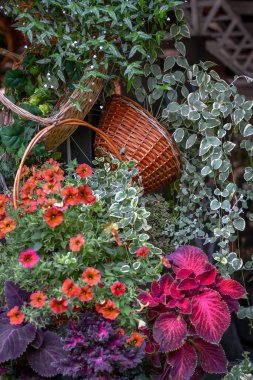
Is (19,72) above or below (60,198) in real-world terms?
above

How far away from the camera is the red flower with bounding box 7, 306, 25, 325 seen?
1965mm

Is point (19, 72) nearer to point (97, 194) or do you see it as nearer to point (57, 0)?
point (57, 0)

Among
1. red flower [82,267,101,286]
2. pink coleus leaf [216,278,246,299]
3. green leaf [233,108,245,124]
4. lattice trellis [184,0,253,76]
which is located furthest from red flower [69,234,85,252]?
lattice trellis [184,0,253,76]

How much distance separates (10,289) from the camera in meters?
2.06

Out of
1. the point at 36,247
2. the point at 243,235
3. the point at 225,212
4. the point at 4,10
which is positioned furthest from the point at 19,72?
the point at 243,235

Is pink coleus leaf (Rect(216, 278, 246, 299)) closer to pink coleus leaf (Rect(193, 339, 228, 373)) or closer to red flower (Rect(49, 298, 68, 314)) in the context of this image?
pink coleus leaf (Rect(193, 339, 228, 373))

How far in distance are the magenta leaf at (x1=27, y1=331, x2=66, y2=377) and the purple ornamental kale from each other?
3 cm

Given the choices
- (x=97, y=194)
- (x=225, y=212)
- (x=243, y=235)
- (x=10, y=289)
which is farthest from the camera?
(x=243, y=235)

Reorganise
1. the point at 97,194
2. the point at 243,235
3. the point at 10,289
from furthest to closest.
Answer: the point at 243,235, the point at 97,194, the point at 10,289

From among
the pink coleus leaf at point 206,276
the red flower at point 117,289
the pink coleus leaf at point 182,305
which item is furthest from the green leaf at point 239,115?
the red flower at point 117,289

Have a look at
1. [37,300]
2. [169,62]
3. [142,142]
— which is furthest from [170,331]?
[169,62]

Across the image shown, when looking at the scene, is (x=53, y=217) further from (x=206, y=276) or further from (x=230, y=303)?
(x=230, y=303)

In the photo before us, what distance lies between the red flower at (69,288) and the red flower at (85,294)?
0.7 inches

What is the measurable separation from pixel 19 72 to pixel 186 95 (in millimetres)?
634
